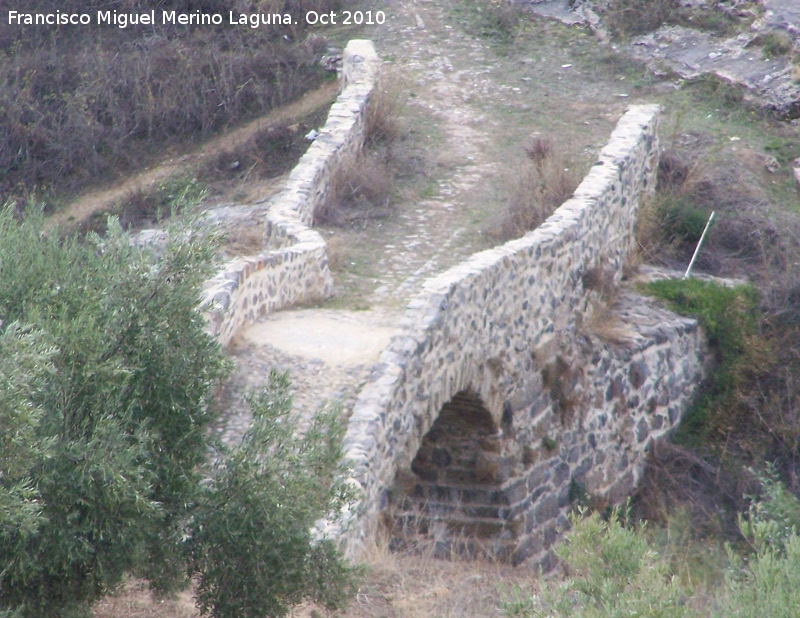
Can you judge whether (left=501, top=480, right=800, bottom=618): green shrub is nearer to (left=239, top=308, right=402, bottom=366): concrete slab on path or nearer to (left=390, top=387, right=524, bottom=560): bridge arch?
(left=239, top=308, right=402, bottom=366): concrete slab on path

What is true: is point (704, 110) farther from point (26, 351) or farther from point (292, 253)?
point (26, 351)

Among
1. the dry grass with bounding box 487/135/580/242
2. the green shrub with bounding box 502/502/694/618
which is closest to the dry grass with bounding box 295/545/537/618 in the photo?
the green shrub with bounding box 502/502/694/618

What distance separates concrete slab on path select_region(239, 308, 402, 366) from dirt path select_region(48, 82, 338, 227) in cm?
771

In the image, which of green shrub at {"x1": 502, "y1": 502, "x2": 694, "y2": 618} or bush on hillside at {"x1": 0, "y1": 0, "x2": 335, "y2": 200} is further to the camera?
bush on hillside at {"x1": 0, "y1": 0, "x2": 335, "y2": 200}

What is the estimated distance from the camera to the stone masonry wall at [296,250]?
324 inches

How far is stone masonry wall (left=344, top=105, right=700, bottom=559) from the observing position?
7.93 m

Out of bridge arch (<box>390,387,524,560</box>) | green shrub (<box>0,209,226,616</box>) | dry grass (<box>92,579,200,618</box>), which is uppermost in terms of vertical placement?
green shrub (<box>0,209,226,616</box>)

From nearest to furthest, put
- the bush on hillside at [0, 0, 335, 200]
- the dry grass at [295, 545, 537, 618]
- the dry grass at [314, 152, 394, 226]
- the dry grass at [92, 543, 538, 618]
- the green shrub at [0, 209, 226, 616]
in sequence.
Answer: the green shrub at [0, 209, 226, 616]
the dry grass at [92, 543, 538, 618]
the dry grass at [295, 545, 537, 618]
the dry grass at [314, 152, 394, 226]
the bush on hillside at [0, 0, 335, 200]

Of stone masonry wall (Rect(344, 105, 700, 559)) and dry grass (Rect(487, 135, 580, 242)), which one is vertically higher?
dry grass (Rect(487, 135, 580, 242))

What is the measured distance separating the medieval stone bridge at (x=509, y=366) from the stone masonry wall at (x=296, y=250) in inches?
0.9

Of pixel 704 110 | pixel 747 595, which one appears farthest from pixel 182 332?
pixel 704 110

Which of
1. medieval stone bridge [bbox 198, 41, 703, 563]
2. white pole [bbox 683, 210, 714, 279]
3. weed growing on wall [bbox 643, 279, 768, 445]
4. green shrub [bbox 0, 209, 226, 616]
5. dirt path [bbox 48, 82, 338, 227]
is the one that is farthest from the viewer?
dirt path [bbox 48, 82, 338, 227]

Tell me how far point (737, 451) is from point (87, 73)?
13.2 metres

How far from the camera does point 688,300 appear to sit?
12344mm
